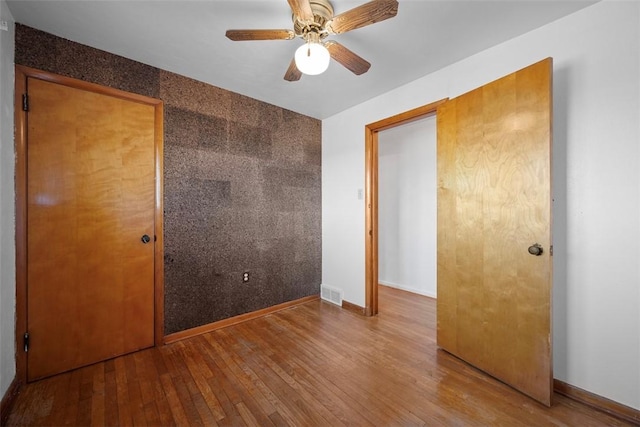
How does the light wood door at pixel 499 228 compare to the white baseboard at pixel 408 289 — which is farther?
the white baseboard at pixel 408 289

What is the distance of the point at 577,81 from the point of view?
164 cm

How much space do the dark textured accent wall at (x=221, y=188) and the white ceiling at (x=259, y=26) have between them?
0.60 ft

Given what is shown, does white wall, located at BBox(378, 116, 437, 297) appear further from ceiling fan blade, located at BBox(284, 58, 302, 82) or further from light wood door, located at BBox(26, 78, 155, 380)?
light wood door, located at BBox(26, 78, 155, 380)

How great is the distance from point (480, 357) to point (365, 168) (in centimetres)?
204

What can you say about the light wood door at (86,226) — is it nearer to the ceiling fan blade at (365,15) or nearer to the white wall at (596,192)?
the ceiling fan blade at (365,15)

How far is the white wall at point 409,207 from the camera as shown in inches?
147

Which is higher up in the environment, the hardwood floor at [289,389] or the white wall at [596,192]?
the white wall at [596,192]

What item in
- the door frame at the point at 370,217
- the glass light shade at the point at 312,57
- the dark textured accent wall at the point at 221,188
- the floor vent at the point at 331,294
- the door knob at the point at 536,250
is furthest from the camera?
the floor vent at the point at 331,294

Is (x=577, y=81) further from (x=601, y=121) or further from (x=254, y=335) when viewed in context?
(x=254, y=335)

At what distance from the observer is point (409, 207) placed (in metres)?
4.02

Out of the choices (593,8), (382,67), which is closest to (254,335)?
(382,67)

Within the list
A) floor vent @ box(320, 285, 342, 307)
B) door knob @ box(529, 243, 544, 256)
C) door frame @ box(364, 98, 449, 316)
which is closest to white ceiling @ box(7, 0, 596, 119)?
door frame @ box(364, 98, 449, 316)

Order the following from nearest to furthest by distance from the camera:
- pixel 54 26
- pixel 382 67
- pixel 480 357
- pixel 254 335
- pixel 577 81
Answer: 1. pixel 577 81
2. pixel 54 26
3. pixel 480 357
4. pixel 382 67
5. pixel 254 335

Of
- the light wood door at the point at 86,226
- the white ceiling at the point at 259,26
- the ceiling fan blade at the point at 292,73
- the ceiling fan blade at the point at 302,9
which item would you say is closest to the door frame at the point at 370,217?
the white ceiling at the point at 259,26
